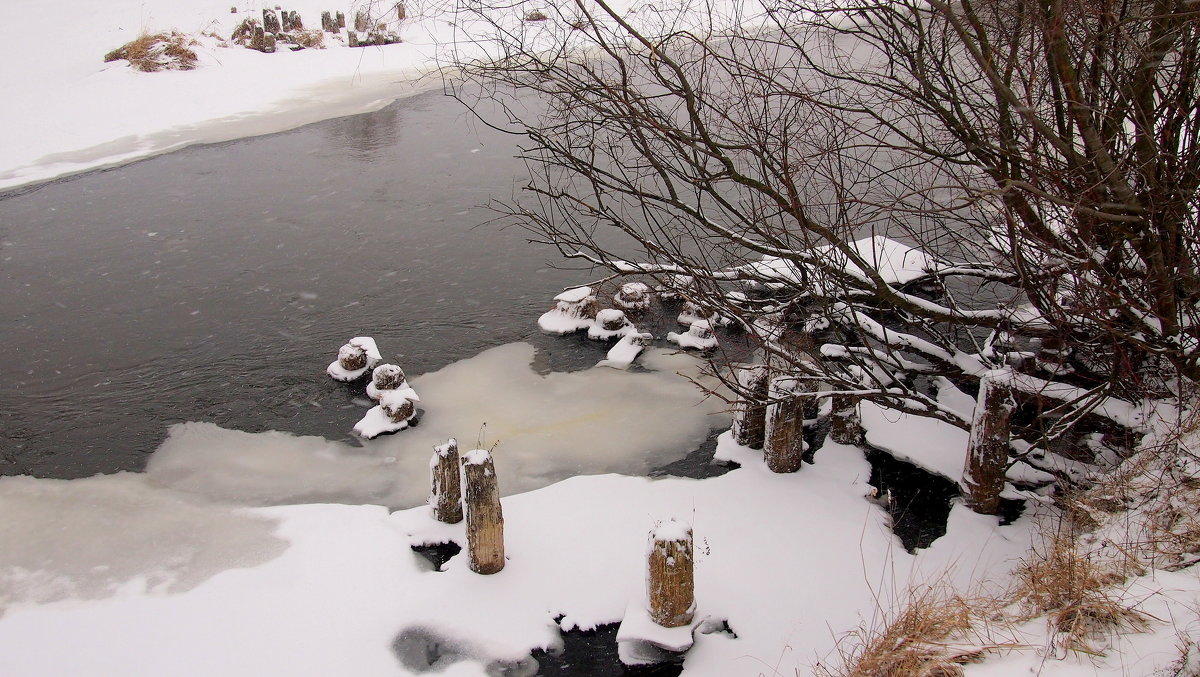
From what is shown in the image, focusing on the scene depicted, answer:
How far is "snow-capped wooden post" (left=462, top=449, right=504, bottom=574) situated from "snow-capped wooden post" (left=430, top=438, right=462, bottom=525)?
1.30 feet

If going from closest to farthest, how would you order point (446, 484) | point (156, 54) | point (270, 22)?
point (446, 484) < point (156, 54) < point (270, 22)

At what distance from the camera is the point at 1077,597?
3506 millimetres

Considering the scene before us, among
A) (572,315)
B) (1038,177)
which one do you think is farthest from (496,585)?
(572,315)

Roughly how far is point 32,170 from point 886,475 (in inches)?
490

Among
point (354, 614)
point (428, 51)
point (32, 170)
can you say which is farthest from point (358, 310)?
point (428, 51)

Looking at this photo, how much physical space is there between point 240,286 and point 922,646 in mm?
7400

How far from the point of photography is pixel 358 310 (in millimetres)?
8133

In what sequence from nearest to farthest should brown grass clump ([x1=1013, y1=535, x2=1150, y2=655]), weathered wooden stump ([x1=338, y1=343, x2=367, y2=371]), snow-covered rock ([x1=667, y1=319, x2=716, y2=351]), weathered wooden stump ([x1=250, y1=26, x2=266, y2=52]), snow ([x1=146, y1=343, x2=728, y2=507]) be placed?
1. brown grass clump ([x1=1013, y1=535, x2=1150, y2=655])
2. snow ([x1=146, y1=343, x2=728, y2=507])
3. weathered wooden stump ([x1=338, y1=343, x2=367, y2=371])
4. snow-covered rock ([x1=667, y1=319, x2=716, y2=351])
5. weathered wooden stump ([x1=250, y1=26, x2=266, y2=52])

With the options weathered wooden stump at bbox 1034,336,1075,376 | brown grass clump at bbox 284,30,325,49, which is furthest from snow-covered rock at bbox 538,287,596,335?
brown grass clump at bbox 284,30,325,49

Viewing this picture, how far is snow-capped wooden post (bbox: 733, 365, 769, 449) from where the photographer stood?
18.0 ft

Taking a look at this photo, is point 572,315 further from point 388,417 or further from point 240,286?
point 240,286

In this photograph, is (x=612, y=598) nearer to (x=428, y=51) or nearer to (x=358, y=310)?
(x=358, y=310)

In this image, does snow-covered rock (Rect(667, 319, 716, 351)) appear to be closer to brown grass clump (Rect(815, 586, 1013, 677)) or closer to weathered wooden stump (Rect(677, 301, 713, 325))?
weathered wooden stump (Rect(677, 301, 713, 325))

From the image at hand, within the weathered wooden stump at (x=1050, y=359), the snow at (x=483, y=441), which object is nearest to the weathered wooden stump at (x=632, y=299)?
the snow at (x=483, y=441)
